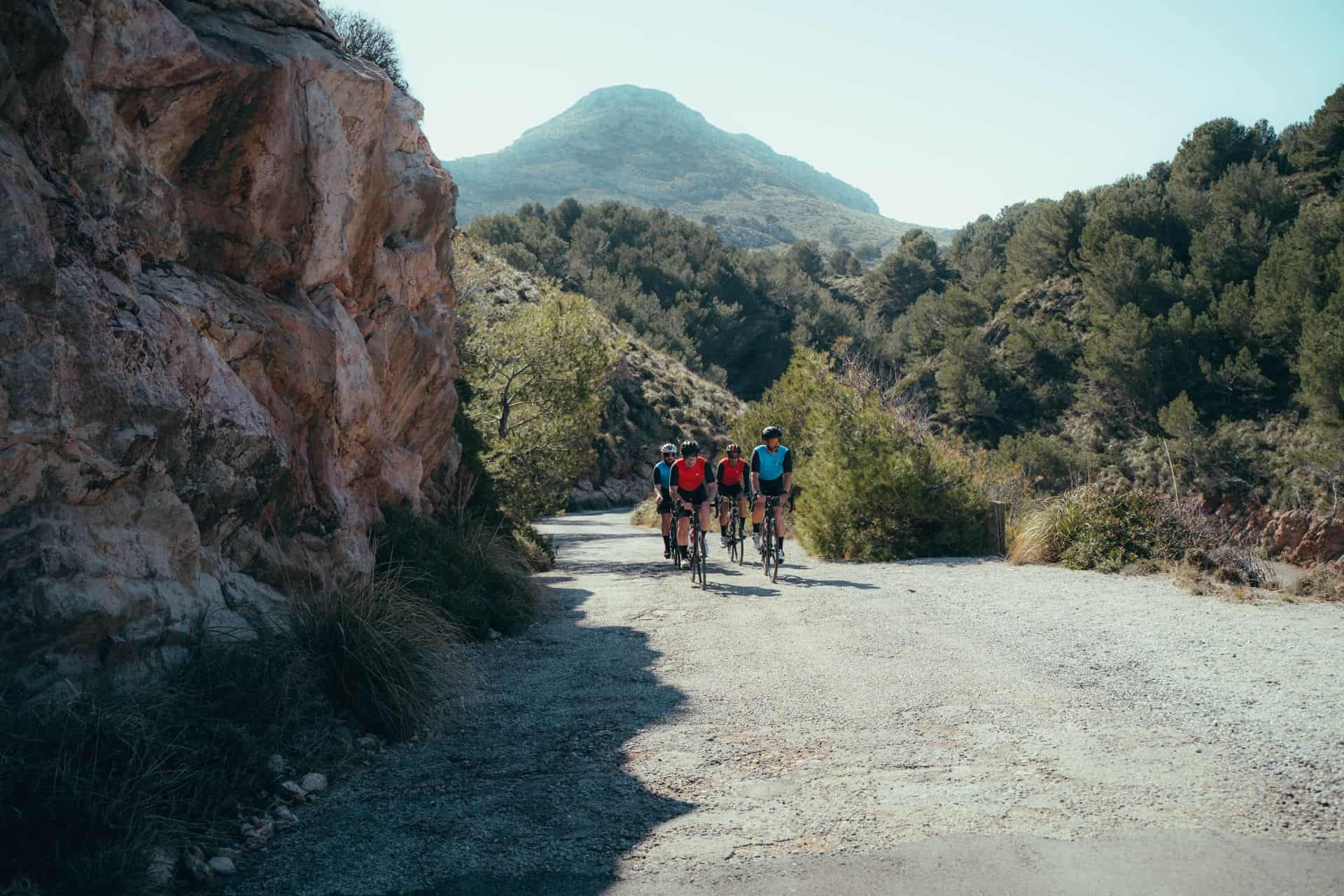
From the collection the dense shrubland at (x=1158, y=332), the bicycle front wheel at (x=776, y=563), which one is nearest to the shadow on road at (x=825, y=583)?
the bicycle front wheel at (x=776, y=563)

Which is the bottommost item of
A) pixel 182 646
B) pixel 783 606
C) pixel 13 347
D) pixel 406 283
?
pixel 783 606

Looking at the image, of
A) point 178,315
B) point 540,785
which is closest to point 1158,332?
point 178,315

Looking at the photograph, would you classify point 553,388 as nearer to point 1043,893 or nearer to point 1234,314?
point 1043,893

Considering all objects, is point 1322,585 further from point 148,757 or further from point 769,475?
point 148,757

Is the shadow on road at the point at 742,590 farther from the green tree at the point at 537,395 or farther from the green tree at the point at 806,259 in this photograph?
A: the green tree at the point at 806,259

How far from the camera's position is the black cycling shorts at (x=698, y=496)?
13.6m

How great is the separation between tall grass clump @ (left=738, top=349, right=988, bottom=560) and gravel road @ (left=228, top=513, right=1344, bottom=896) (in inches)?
242

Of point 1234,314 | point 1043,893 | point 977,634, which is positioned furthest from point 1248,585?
point 1234,314

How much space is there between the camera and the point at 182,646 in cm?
571

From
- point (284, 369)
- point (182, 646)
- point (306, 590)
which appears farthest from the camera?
point (284, 369)

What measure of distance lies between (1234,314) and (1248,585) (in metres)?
32.3

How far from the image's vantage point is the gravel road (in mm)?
4012

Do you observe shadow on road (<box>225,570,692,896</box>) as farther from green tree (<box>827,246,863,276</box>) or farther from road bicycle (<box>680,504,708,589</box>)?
green tree (<box>827,246,863,276</box>)

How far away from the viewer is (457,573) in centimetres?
1030
